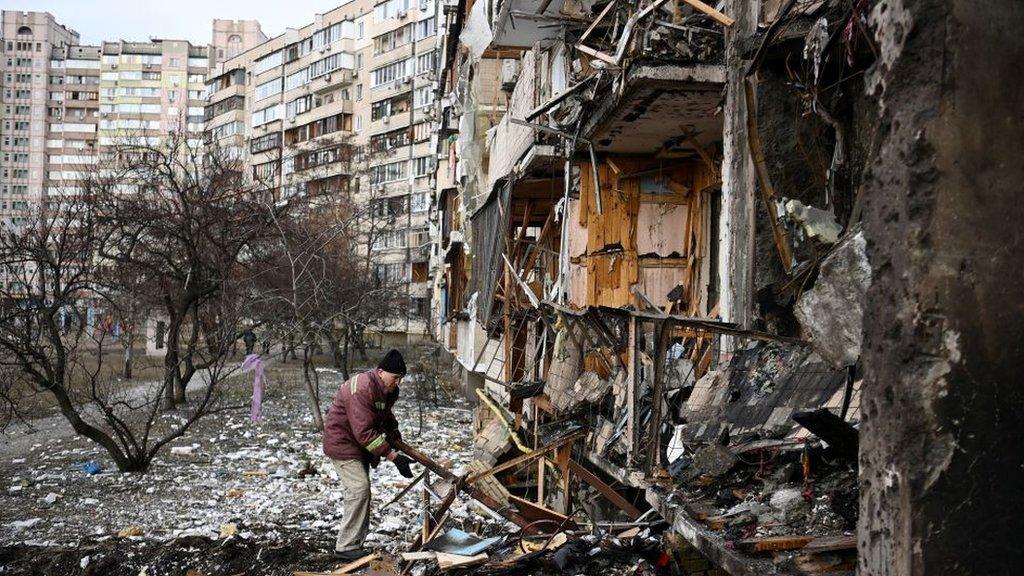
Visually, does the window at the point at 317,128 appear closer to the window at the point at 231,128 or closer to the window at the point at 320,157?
the window at the point at 320,157

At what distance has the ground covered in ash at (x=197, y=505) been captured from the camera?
6.86 m

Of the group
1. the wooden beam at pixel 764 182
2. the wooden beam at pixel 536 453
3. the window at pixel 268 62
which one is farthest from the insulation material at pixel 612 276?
the window at pixel 268 62

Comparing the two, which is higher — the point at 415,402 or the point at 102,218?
the point at 102,218

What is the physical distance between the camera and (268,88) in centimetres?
6269

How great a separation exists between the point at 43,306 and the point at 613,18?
9.04 m

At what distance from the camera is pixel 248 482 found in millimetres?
10344

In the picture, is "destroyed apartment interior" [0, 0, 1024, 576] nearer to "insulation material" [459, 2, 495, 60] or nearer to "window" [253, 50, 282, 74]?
"insulation material" [459, 2, 495, 60]

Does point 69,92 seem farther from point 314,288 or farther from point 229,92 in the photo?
point 314,288

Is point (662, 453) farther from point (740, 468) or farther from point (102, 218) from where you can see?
point (102, 218)

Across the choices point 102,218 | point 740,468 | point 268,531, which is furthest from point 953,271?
point 102,218

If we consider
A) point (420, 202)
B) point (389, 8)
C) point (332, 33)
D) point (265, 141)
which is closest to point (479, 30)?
point (420, 202)

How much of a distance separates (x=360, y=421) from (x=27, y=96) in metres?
103

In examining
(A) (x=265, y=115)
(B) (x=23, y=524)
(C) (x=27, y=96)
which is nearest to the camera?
(B) (x=23, y=524)

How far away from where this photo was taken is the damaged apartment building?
3988 millimetres
